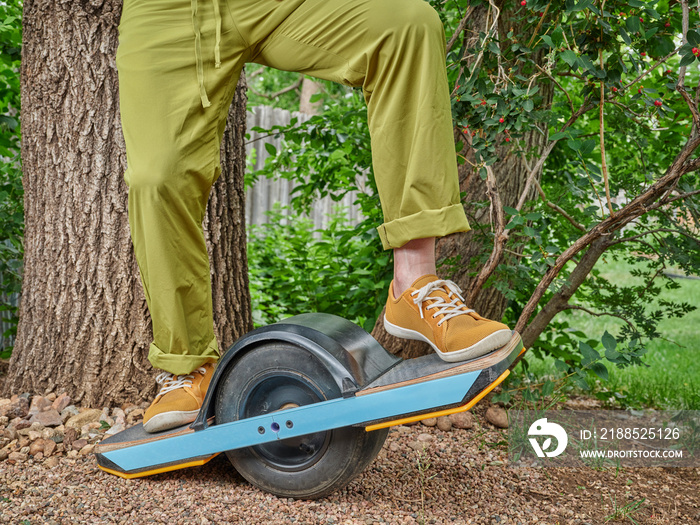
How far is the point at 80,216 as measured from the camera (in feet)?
7.51

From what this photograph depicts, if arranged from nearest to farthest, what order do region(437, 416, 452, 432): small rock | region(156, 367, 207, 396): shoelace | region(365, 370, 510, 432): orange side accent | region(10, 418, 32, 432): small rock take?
region(365, 370, 510, 432): orange side accent → region(156, 367, 207, 396): shoelace → region(10, 418, 32, 432): small rock → region(437, 416, 452, 432): small rock

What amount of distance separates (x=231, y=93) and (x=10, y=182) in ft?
6.00

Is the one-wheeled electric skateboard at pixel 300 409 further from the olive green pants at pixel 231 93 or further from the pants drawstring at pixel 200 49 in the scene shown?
the pants drawstring at pixel 200 49

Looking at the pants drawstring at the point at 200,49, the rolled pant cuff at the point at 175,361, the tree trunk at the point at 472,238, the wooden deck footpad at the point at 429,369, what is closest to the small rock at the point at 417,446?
the tree trunk at the point at 472,238

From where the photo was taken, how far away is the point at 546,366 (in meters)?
3.90

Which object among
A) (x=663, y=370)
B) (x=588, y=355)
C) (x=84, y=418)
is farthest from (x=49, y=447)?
(x=663, y=370)

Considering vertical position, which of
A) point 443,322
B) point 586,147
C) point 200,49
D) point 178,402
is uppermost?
point 200,49

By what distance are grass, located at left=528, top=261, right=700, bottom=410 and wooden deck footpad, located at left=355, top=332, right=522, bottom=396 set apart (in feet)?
3.36

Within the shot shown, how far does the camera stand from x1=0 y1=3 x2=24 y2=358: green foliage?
108 inches

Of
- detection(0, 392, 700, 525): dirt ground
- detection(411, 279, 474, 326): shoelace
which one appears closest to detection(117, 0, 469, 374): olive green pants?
detection(411, 279, 474, 326): shoelace

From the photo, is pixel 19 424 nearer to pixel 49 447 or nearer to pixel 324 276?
pixel 49 447

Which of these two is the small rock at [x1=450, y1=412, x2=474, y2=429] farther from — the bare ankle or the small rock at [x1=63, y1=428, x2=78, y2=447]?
the small rock at [x1=63, y1=428, x2=78, y2=447]

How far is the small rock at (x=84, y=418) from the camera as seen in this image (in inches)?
84.7

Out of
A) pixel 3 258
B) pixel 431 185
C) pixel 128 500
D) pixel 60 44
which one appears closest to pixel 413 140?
pixel 431 185
